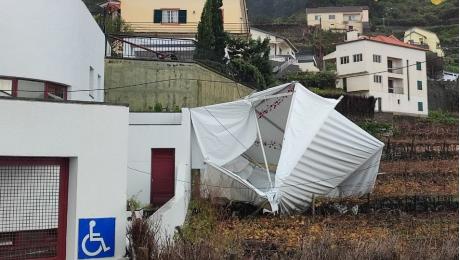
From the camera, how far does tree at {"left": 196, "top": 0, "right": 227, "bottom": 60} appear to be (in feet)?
80.5

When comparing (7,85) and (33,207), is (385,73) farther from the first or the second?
(33,207)

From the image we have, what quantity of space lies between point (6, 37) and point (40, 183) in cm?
441

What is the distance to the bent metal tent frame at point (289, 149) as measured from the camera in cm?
1445

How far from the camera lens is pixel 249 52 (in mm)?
28078

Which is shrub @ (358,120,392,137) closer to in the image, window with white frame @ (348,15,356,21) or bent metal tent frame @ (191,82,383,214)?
bent metal tent frame @ (191,82,383,214)

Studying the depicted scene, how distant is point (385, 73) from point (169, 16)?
71.6ft

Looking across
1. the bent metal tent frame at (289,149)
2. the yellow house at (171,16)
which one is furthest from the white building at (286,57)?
the bent metal tent frame at (289,149)

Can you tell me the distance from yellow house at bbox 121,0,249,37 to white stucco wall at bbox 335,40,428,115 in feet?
45.6

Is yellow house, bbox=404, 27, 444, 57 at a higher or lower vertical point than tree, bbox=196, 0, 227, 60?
higher

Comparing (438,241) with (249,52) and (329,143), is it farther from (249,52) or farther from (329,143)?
(249,52)

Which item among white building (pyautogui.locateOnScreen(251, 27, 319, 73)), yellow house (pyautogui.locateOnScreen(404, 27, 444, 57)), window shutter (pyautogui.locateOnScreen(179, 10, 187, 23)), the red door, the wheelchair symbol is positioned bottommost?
the wheelchair symbol

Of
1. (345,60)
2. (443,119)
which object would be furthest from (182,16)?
Answer: (443,119)

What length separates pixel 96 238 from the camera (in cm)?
845

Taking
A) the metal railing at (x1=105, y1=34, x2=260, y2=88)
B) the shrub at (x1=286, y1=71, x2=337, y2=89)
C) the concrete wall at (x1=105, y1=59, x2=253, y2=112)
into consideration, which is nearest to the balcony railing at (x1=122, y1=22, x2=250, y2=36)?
the metal railing at (x1=105, y1=34, x2=260, y2=88)
